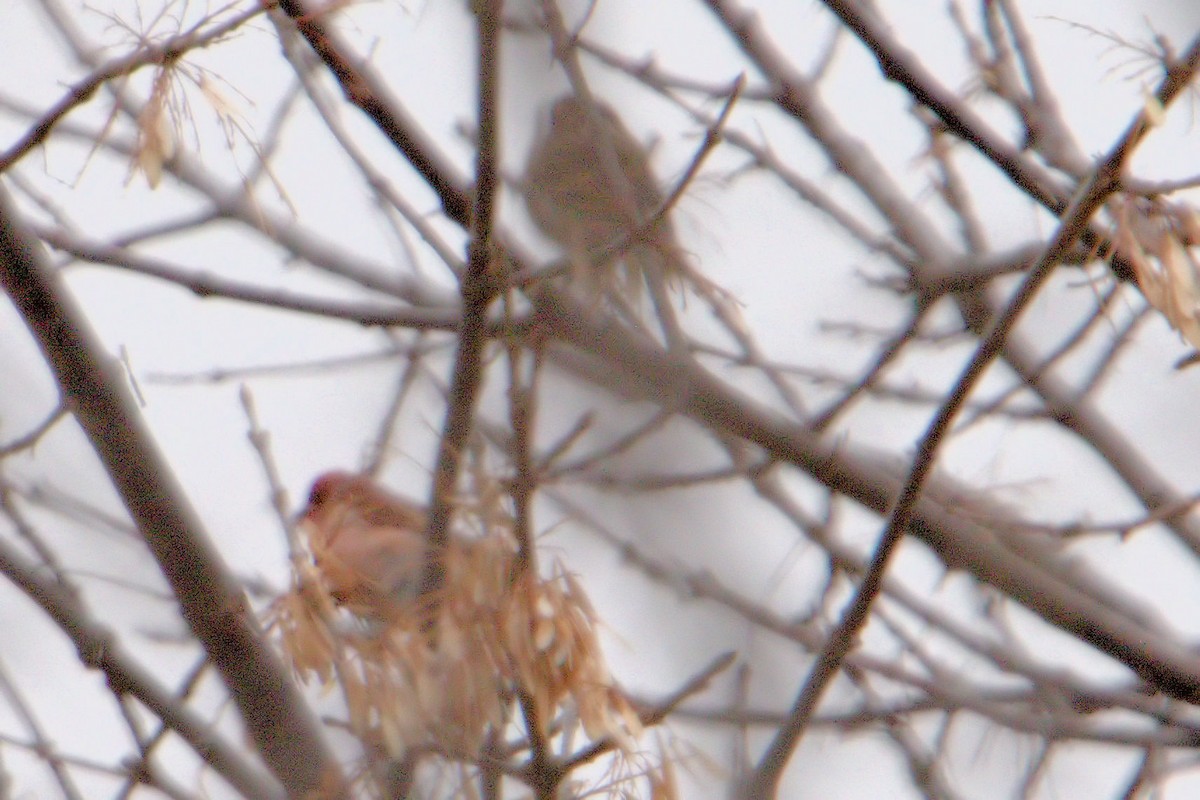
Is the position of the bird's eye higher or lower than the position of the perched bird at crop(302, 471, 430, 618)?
higher

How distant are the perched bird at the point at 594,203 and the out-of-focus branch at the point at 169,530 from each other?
70 cm

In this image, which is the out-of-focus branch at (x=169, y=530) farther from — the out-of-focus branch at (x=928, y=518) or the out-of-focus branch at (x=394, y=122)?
the out-of-focus branch at (x=928, y=518)

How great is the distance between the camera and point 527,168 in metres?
2.93

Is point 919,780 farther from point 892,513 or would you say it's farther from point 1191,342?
point 1191,342

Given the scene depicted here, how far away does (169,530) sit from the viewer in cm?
218

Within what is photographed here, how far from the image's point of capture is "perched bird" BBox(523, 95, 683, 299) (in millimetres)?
2062

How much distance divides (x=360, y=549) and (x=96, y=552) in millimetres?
1372

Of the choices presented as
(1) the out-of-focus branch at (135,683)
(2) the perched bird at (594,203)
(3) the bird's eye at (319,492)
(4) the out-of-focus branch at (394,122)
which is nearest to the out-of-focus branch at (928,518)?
(2) the perched bird at (594,203)

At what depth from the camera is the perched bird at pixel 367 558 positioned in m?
1.87

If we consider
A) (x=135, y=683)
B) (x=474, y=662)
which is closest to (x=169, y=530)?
(x=135, y=683)

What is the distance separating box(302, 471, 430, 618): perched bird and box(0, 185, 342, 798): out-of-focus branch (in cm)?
20

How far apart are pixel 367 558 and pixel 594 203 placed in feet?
3.14

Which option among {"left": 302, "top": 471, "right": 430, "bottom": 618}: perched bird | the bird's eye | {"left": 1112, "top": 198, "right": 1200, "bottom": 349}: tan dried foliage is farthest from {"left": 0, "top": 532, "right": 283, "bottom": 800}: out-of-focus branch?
the bird's eye

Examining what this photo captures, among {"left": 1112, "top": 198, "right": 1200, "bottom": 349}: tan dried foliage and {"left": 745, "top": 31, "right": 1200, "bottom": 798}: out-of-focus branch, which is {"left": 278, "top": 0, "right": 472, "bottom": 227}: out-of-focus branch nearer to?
{"left": 745, "top": 31, "right": 1200, "bottom": 798}: out-of-focus branch
